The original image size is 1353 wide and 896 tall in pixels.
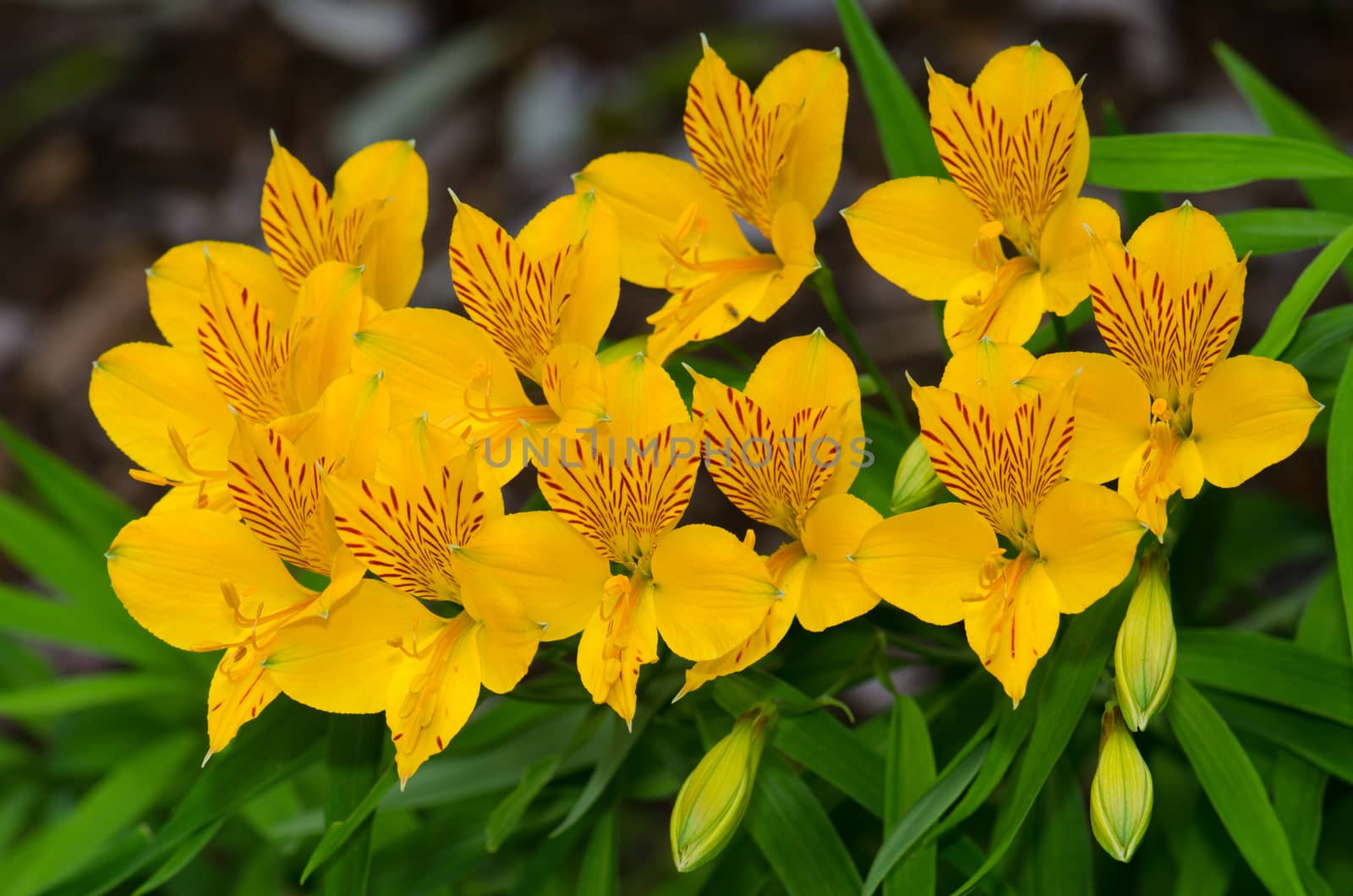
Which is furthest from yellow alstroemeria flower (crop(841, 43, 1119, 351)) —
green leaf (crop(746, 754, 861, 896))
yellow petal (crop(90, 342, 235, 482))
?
yellow petal (crop(90, 342, 235, 482))

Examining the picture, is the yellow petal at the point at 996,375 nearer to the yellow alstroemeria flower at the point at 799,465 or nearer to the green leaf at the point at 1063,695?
the yellow alstroemeria flower at the point at 799,465

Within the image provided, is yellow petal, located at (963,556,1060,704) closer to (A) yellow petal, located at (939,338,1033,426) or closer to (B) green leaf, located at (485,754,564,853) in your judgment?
(A) yellow petal, located at (939,338,1033,426)

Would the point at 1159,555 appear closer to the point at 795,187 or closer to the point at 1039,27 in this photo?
the point at 795,187

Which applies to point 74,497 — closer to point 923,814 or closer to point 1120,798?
point 923,814

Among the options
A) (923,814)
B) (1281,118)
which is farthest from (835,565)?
(1281,118)

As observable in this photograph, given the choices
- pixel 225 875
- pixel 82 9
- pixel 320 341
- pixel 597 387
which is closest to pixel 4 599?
pixel 225 875

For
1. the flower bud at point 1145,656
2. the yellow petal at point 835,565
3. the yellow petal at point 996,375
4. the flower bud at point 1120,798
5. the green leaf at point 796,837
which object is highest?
the yellow petal at point 996,375

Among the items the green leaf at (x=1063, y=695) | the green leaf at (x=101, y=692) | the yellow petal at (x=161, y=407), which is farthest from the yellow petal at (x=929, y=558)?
the green leaf at (x=101, y=692)
